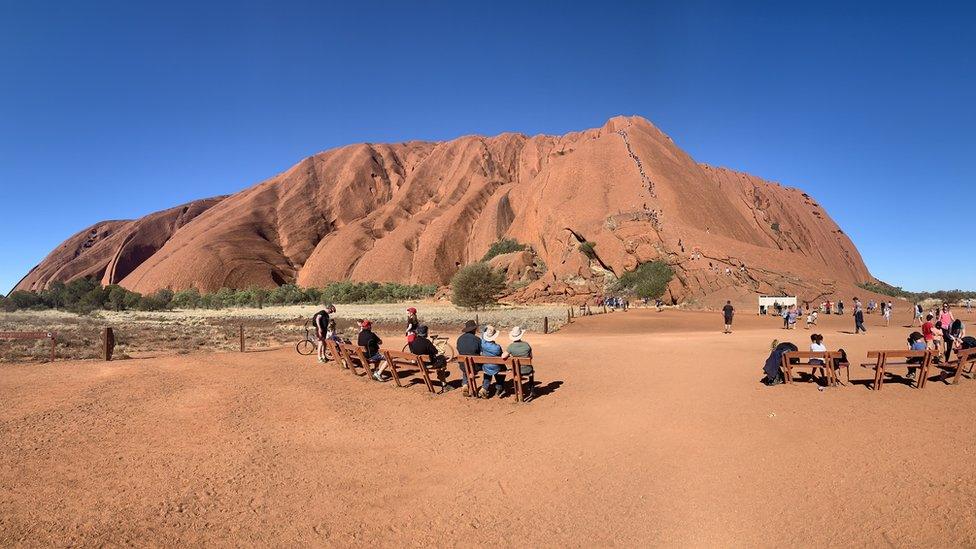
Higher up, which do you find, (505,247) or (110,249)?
(110,249)

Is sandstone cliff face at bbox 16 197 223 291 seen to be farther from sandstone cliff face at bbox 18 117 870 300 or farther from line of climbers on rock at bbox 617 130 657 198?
line of climbers on rock at bbox 617 130 657 198

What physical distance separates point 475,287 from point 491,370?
3426 centimetres

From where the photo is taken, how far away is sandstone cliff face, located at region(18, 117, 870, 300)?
165 feet

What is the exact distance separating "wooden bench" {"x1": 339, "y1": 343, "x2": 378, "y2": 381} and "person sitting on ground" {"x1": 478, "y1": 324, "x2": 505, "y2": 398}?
2.64m

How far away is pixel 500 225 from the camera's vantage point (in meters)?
83.7

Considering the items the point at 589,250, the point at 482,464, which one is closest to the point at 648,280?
the point at 589,250

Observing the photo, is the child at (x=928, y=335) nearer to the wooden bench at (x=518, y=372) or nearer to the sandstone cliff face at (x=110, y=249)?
the wooden bench at (x=518, y=372)

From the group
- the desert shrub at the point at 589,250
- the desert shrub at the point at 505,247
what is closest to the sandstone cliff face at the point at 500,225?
the desert shrub at the point at 589,250

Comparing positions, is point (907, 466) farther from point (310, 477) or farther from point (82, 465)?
point (82, 465)

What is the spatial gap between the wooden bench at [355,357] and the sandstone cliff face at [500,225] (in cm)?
3689

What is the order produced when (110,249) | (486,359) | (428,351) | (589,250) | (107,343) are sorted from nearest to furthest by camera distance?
(486,359) → (428,351) → (107,343) → (589,250) → (110,249)

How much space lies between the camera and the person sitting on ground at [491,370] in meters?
9.91

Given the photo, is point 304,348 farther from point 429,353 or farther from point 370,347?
point 429,353

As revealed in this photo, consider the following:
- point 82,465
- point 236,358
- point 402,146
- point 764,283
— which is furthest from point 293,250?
point 82,465
